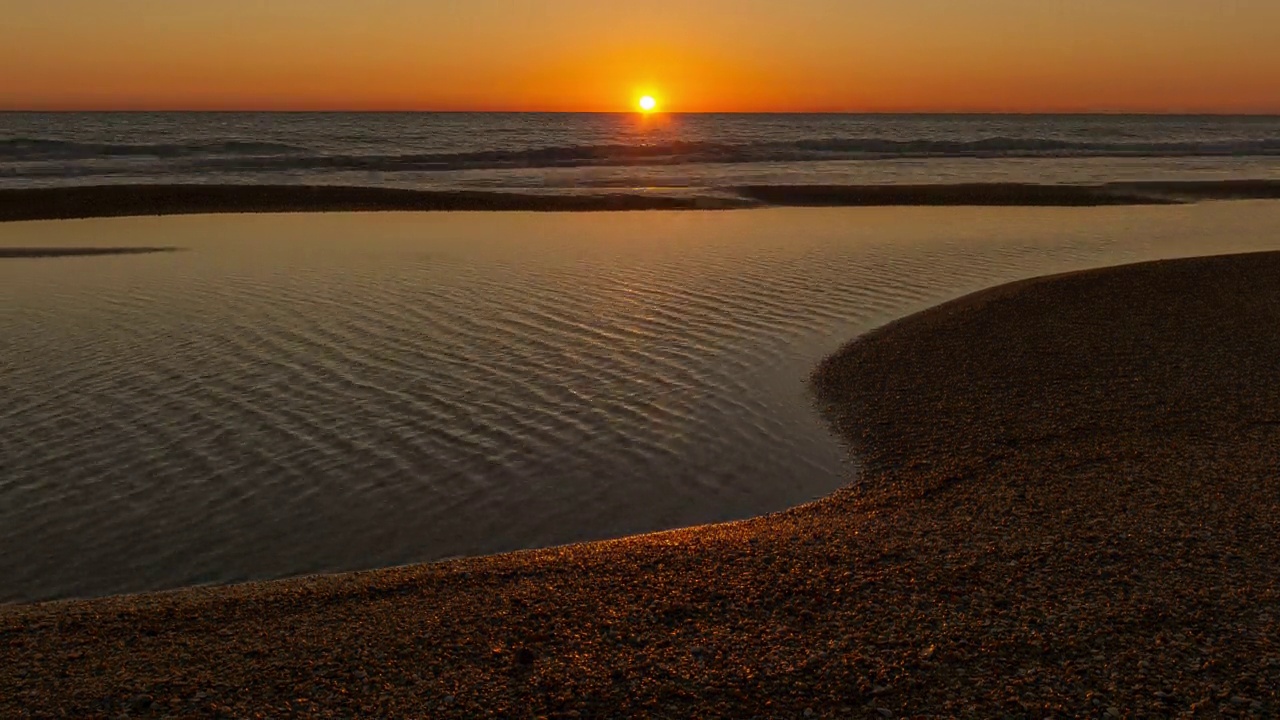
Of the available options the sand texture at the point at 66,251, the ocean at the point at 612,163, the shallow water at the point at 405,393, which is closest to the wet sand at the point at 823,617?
the shallow water at the point at 405,393

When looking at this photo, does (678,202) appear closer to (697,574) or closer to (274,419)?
(274,419)

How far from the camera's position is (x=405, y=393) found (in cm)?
1115

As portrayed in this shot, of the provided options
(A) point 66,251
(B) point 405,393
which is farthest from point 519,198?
(B) point 405,393

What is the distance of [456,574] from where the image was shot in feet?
22.1

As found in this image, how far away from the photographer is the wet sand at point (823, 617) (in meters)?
4.96

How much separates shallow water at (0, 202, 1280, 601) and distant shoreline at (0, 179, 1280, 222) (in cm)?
812

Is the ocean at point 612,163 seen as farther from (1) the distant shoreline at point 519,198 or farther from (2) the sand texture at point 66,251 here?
(2) the sand texture at point 66,251

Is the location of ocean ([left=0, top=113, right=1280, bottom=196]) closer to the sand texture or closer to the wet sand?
the sand texture

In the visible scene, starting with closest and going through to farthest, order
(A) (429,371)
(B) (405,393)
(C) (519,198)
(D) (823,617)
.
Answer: (D) (823,617)
(B) (405,393)
(A) (429,371)
(C) (519,198)

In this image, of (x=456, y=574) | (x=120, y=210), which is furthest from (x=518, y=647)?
(x=120, y=210)

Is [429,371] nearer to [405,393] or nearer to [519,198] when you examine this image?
[405,393]

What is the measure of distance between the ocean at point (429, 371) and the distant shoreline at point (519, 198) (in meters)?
2.55

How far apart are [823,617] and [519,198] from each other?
2925 centimetres

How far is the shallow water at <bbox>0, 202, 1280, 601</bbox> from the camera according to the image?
7875 mm
